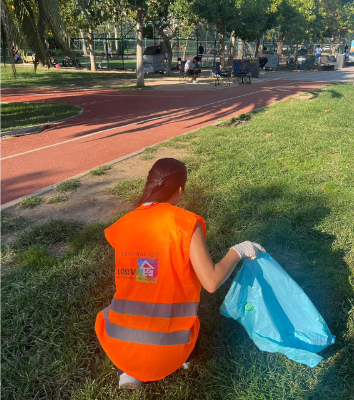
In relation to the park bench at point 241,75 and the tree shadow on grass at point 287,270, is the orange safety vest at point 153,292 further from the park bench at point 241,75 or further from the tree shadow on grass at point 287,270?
the park bench at point 241,75

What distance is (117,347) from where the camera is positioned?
1921 millimetres

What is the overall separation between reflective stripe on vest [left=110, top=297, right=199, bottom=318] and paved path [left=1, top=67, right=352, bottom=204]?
3776mm

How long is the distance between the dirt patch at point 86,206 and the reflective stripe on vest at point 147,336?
1.96 metres

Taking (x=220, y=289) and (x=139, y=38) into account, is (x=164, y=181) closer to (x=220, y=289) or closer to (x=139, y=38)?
(x=220, y=289)

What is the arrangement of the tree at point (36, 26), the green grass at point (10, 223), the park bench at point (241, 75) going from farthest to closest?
the park bench at point (241, 75), the tree at point (36, 26), the green grass at point (10, 223)

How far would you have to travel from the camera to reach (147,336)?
72.7 inches

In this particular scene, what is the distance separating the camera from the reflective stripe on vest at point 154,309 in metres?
1.85

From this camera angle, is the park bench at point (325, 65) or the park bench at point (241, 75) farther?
the park bench at point (325, 65)

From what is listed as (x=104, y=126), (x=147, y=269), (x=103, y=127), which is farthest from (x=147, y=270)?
(x=104, y=126)

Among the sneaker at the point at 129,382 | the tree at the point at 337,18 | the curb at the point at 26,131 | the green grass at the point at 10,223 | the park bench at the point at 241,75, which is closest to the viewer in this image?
the sneaker at the point at 129,382

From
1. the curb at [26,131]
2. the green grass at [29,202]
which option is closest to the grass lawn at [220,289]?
the green grass at [29,202]

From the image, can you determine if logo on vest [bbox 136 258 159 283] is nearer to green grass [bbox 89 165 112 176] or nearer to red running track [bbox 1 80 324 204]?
red running track [bbox 1 80 324 204]

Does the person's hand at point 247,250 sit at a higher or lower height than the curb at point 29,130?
higher

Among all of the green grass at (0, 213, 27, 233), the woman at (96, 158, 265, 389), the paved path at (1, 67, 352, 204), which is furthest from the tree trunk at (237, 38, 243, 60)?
the woman at (96, 158, 265, 389)
